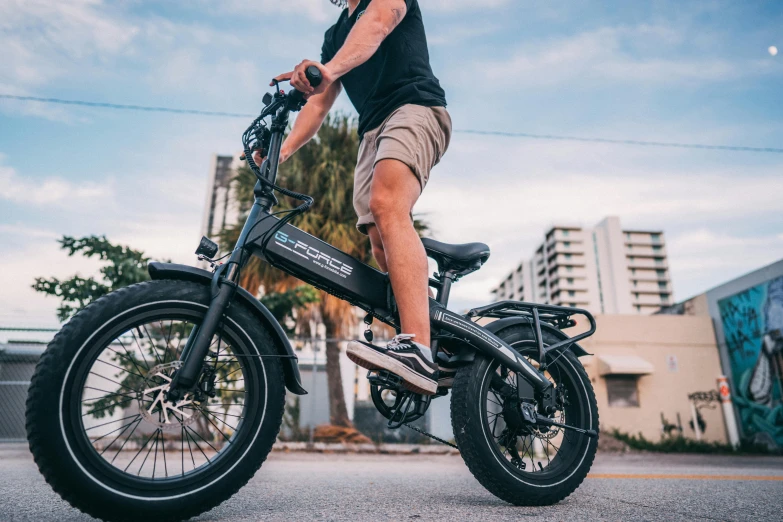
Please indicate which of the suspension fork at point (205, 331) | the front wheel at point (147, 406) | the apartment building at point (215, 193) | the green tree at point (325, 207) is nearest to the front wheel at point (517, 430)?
the front wheel at point (147, 406)

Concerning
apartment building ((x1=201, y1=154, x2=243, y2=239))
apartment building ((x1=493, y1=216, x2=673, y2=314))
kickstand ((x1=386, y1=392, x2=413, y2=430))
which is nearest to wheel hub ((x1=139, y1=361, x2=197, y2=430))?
kickstand ((x1=386, y1=392, x2=413, y2=430))

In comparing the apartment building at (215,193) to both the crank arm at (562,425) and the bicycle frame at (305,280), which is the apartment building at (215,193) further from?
the crank arm at (562,425)

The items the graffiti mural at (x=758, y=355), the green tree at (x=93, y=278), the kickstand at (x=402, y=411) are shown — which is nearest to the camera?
the kickstand at (x=402, y=411)

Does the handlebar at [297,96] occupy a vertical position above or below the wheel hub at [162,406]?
above

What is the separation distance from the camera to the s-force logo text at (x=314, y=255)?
1.66 m

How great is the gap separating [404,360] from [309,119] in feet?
3.57

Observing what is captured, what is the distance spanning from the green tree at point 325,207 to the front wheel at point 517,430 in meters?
7.86

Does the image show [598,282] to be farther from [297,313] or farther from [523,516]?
[523,516]

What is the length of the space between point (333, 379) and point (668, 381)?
1044cm

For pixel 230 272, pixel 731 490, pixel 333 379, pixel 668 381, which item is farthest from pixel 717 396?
pixel 230 272

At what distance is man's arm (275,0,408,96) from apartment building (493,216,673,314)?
80.4 meters

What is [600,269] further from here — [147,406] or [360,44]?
[147,406]

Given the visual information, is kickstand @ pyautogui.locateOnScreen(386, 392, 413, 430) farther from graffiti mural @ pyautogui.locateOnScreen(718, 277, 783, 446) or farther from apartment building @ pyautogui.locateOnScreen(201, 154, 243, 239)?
apartment building @ pyautogui.locateOnScreen(201, 154, 243, 239)

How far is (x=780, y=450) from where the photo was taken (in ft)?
40.6
